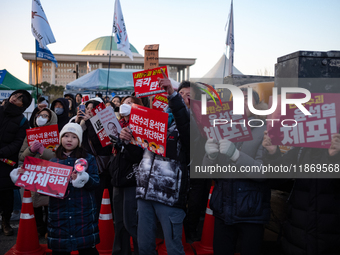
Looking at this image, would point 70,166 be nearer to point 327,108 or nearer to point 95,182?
point 95,182

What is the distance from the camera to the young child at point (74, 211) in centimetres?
271

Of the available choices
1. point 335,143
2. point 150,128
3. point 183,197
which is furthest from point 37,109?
point 335,143

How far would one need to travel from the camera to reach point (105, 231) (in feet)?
11.9

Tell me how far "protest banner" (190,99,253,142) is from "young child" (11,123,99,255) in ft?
3.88

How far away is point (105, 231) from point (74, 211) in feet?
3.17

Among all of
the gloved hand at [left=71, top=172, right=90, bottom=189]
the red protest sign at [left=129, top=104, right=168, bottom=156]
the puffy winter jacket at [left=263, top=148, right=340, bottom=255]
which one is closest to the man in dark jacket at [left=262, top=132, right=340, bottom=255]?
the puffy winter jacket at [left=263, top=148, right=340, bottom=255]

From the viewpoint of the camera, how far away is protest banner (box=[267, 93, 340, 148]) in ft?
7.02

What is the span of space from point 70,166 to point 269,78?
6745mm

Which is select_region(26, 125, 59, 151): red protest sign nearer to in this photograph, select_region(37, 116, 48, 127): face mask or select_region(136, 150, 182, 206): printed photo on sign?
select_region(37, 116, 48, 127): face mask

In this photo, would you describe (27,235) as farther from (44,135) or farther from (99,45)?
(99,45)

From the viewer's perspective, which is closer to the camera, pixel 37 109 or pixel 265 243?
pixel 265 243

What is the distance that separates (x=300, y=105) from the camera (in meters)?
2.21

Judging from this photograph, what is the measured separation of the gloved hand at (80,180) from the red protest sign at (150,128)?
0.55m

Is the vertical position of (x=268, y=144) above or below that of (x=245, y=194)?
above
